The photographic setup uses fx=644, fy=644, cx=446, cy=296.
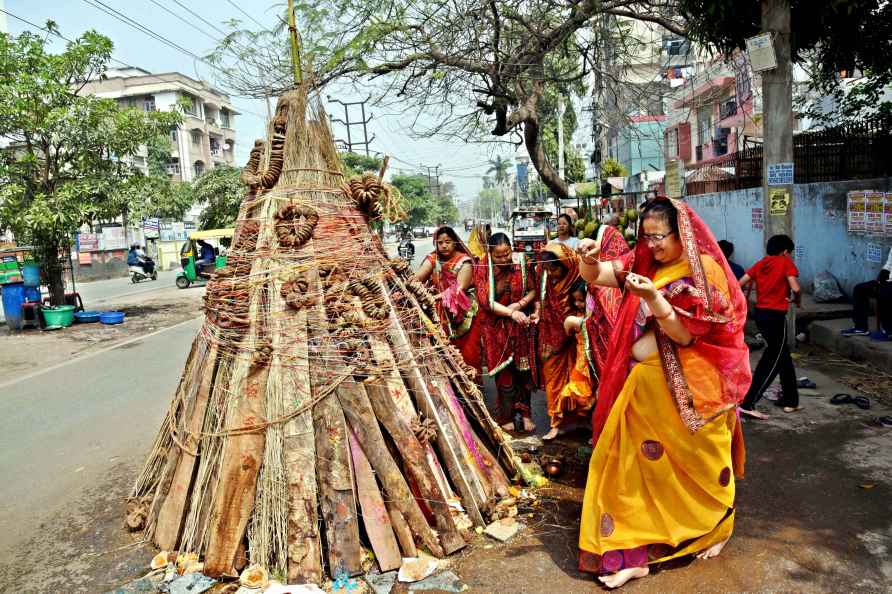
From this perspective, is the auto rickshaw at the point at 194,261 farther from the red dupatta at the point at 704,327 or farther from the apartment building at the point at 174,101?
the apartment building at the point at 174,101

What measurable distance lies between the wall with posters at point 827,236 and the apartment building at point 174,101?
1447 inches

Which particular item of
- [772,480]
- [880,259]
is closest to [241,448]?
[772,480]

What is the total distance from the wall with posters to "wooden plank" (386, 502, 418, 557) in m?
6.64

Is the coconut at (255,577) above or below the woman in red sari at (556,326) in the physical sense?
below

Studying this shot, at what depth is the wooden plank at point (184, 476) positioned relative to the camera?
3473 millimetres

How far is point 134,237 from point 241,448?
113 ft

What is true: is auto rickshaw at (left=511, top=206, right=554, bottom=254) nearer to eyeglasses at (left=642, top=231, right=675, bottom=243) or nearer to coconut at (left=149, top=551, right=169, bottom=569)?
eyeglasses at (left=642, top=231, right=675, bottom=243)

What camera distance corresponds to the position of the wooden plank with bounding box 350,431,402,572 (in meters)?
3.14

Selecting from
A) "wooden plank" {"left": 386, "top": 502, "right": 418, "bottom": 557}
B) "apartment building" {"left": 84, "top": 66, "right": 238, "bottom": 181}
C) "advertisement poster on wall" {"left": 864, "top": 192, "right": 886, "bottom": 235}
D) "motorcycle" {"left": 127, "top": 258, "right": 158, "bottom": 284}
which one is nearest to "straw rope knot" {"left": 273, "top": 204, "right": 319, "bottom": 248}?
"wooden plank" {"left": 386, "top": 502, "right": 418, "bottom": 557}

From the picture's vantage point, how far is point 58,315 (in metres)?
12.6

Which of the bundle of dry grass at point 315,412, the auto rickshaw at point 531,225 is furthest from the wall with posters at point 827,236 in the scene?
the auto rickshaw at point 531,225

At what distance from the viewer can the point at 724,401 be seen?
9.74ft

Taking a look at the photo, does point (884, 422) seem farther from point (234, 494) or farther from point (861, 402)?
point (234, 494)

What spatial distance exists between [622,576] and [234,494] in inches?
74.6
